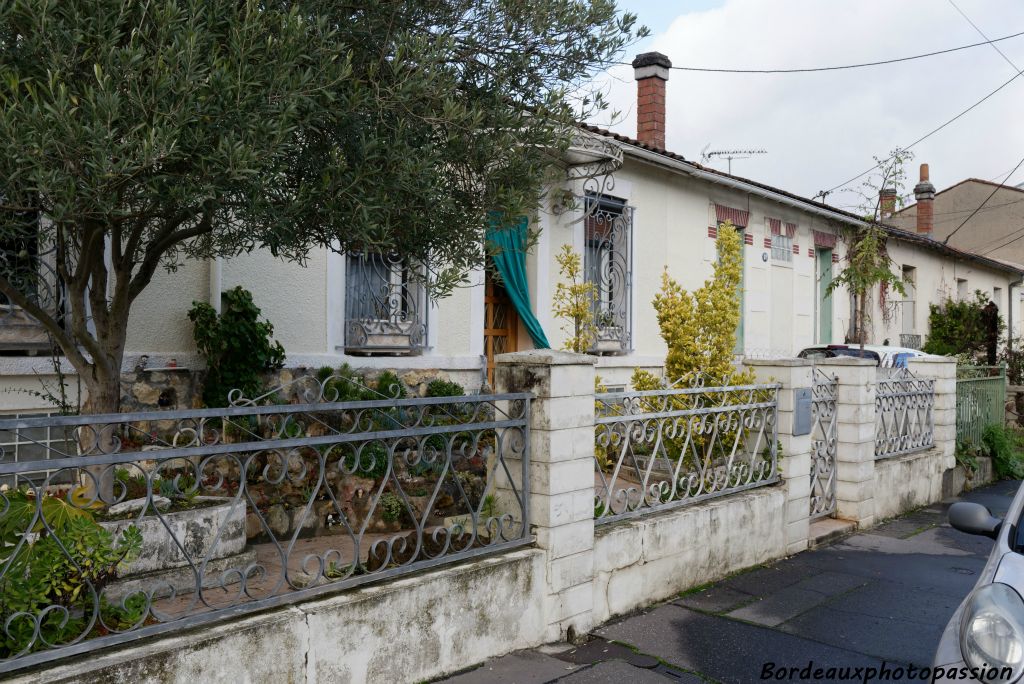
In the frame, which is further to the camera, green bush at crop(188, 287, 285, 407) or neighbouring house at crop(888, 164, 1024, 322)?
neighbouring house at crop(888, 164, 1024, 322)

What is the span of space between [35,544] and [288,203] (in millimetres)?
1767

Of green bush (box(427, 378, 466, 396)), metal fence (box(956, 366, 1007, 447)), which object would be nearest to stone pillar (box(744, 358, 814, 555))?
green bush (box(427, 378, 466, 396))

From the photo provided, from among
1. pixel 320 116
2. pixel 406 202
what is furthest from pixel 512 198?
pixel 320 116

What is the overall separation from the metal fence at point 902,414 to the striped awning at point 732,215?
3.71m

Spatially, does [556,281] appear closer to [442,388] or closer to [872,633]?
[442,388]

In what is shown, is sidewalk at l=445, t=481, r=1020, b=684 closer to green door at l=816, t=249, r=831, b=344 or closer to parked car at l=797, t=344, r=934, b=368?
parked car at l=797, t=344, r=934, b=368

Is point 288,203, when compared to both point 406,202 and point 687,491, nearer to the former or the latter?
point 406,202

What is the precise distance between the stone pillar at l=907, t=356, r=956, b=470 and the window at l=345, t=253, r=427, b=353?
5908mm

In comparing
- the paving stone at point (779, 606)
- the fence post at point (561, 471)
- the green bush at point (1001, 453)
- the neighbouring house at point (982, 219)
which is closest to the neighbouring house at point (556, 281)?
the fence post at point (561, 471)

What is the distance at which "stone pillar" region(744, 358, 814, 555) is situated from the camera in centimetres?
685

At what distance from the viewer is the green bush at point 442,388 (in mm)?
7719

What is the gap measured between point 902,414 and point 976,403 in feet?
8.90

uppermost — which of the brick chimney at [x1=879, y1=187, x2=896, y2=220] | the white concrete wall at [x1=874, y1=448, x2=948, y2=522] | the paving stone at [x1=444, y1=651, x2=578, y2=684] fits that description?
the brick chimney at [x1=879, y1=187, x2=896, y2=220]

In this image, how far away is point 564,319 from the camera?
9461 mm
